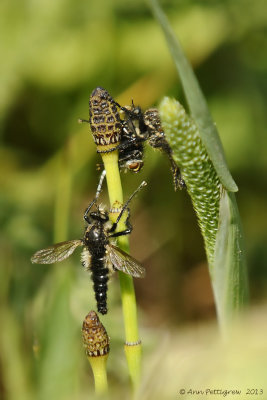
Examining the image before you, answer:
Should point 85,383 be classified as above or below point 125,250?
below

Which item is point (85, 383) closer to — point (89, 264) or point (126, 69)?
point (89, 264)

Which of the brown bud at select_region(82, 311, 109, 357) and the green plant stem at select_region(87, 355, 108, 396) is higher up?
the brown bud at select_region(82, 311, 109, 357)

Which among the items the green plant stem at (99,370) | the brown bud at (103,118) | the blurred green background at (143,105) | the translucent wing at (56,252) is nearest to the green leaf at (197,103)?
the brown bud at (103,118)

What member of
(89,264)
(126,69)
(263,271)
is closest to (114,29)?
(126,69)

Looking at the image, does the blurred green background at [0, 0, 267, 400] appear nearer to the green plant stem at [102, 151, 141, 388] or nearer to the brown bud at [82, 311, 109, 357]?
the green plant stem at [102, 151, 141, 388]

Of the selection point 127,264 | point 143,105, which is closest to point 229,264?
point 127,264

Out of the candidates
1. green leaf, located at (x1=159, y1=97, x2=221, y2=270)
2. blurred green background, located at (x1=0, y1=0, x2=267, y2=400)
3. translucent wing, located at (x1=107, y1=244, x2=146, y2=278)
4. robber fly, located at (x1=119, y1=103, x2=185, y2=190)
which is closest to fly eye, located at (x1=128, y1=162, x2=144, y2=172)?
robber fly, located at (x1=119, y1=103, x2=185, y2=190)

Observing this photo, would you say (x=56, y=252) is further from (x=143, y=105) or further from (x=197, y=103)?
(x=143, y=105)
